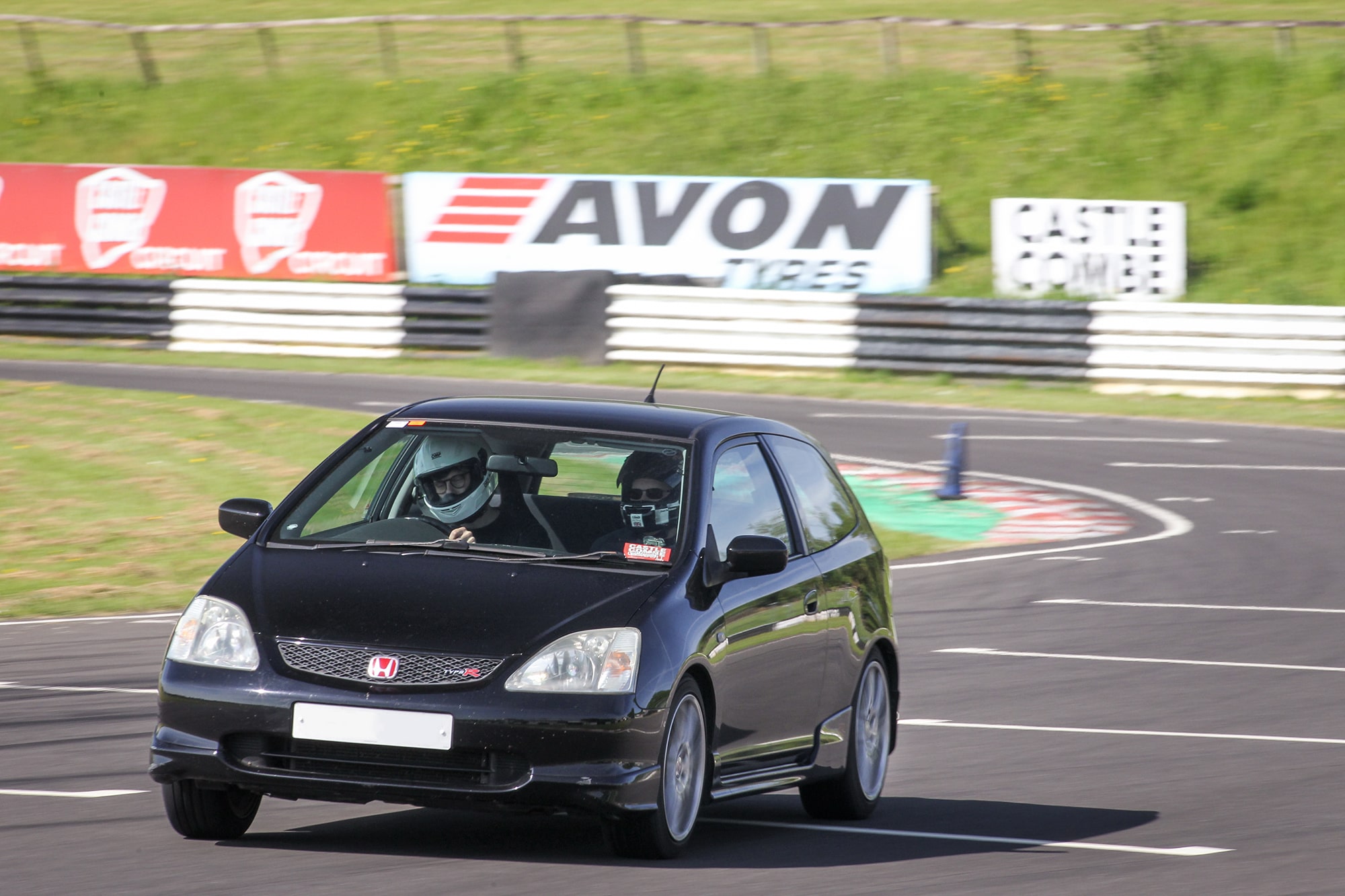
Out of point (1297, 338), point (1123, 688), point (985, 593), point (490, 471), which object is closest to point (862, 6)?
Answer: point (1297, 338)

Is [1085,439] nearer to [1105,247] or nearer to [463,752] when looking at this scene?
[1105,247]

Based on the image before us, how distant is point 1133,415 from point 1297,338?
2245mm

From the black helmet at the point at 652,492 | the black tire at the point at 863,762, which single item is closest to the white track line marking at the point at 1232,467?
the black tire at the point at 863,762

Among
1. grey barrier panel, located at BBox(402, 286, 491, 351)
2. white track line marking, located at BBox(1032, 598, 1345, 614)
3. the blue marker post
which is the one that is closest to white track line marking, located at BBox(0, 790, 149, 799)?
white track line marking, located at BBox(1032, 598, 1345, 614)

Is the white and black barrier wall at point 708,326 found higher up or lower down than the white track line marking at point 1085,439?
higher up

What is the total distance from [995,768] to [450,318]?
2064 cm

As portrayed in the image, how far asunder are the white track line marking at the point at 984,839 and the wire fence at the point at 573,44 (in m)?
27.2

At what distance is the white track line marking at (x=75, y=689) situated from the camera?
9.49m

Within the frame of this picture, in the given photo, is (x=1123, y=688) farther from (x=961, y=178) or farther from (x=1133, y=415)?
(x=961, y=178)

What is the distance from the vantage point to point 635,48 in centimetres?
3853

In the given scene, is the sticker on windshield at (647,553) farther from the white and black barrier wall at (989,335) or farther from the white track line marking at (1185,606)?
the white and black barrier wall at (989,335)

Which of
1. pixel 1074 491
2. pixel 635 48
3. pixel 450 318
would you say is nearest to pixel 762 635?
pixel 1074 491

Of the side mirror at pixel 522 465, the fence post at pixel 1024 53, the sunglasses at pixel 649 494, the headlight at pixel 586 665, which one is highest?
the fence post at pixel 1024 53

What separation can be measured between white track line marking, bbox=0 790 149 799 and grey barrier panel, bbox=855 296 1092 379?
19769 millimetres
